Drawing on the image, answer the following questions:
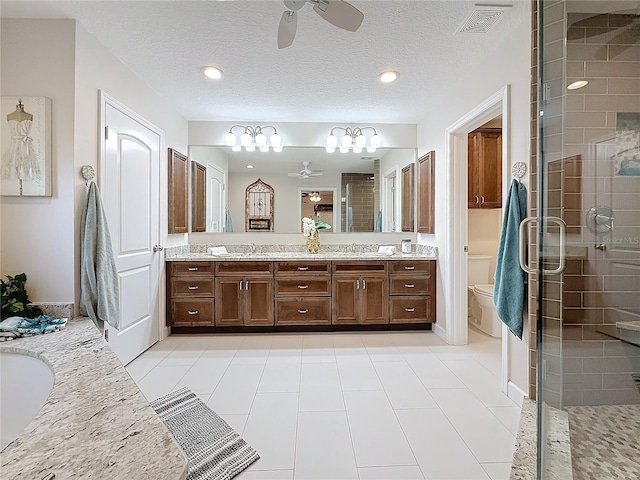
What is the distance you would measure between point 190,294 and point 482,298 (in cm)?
319

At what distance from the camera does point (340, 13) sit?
Result: 1.50 metres

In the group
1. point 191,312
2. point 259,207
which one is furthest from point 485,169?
point 191,312

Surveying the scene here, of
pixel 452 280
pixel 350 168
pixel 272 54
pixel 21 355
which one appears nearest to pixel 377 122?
pixel 350 168

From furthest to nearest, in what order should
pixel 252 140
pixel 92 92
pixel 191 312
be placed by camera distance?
pixel 252 140 → pixel 191 312 → pixel 92 92

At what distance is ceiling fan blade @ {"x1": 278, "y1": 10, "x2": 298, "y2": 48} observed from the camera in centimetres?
157

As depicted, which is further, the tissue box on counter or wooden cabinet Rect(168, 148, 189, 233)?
the tissue box on counter

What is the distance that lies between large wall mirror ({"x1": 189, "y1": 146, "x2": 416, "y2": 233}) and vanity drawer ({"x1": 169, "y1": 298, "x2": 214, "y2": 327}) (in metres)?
0.99

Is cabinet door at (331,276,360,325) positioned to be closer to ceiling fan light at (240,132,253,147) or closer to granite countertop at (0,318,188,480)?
ceiling fan light at (240,132,253,147)

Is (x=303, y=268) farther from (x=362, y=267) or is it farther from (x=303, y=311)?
(x=362, y=267)

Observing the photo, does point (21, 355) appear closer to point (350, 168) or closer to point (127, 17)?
point (127, 17)

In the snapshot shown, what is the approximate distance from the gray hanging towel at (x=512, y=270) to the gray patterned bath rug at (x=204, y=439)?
5.58 ft

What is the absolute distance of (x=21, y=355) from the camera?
144cm

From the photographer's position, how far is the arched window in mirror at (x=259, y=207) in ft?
12.8

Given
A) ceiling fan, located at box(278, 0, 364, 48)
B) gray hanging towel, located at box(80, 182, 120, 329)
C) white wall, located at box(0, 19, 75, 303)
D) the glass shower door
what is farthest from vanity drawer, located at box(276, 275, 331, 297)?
ceiling fan, located at box(278, 0, 364, 48)
